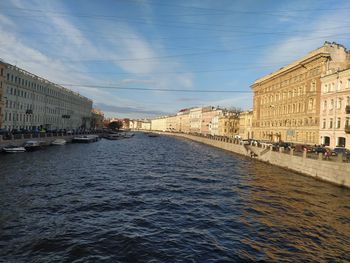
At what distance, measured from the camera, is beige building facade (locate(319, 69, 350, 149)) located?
4803 cm

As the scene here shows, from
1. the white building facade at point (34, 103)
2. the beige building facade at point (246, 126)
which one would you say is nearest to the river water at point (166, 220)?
the white building facade at point (34, 103)

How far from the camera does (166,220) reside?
17938 millimetres

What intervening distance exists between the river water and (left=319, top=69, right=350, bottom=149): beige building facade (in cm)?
2131

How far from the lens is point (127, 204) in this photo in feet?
68.7

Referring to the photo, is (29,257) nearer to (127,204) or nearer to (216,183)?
(127,204)

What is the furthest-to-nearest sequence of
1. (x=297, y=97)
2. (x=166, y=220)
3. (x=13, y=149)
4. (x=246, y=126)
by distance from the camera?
(x=246, y=126) < (x=297, y=97) < (x=13, y=149) < (x=166, y=220)

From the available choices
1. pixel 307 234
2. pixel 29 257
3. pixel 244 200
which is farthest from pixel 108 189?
pixel 307 234

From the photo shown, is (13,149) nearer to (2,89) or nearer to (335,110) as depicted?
(2,89)

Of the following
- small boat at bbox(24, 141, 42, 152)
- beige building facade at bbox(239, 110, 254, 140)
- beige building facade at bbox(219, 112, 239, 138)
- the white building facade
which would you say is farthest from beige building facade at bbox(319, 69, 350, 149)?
beige building facade at bbox(219, 112, 239, 138)

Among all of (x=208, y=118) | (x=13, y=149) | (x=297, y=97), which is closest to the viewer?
(x=13, y=149)

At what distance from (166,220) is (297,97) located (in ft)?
197

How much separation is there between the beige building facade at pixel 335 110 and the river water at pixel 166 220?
21314 millimetres

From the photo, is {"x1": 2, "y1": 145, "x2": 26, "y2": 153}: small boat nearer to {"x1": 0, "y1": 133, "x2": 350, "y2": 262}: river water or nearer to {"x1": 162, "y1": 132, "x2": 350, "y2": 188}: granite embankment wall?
{"x1": 0, "y1": 133, "x2": 350, "y2": 262}: river water

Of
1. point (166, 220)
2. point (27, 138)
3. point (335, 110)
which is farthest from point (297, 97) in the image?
point (166, 220)
